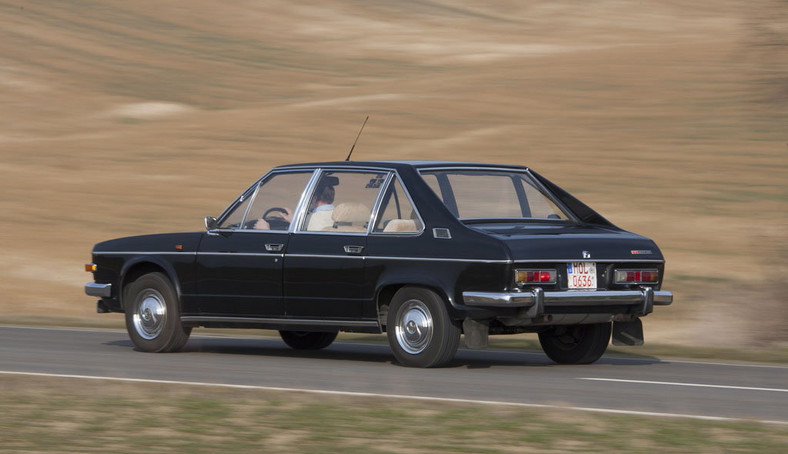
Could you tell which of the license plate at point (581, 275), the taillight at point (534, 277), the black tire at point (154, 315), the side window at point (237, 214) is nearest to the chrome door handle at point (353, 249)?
the side window at point (237, 214)

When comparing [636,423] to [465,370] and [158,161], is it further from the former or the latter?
[158,161]

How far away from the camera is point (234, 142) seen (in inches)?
1304

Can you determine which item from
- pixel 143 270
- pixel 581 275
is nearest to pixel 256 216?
pixel 143 270

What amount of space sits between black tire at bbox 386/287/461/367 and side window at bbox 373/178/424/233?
52cm

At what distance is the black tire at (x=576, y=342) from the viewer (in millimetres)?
12086

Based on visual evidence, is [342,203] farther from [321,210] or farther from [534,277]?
[534,277]

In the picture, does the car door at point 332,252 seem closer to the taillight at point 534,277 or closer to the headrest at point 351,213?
the headrest at point 351,213

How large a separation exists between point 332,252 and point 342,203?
50 centimetres

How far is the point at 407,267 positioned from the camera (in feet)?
36.5

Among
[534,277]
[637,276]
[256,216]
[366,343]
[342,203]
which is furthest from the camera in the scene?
[366,343]

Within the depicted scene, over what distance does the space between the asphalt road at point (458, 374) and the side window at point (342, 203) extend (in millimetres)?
1148

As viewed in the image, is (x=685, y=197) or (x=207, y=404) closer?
(x=207, y=404)

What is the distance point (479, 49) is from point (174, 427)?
47.9 meters

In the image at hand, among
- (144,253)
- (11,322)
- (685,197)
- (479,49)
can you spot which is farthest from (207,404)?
(479,49)
